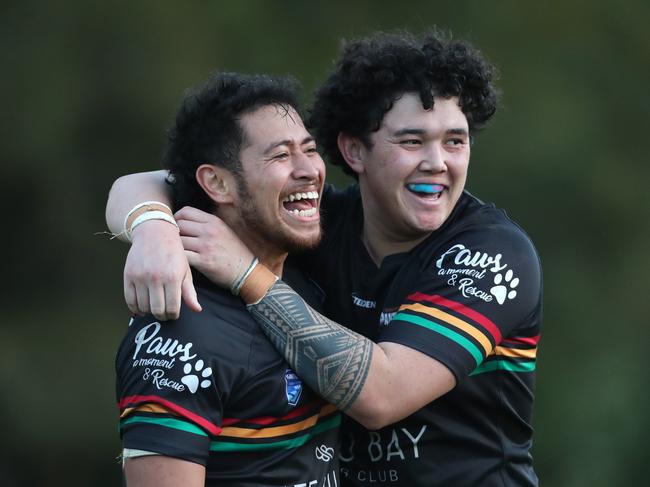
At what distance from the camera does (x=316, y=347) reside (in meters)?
3.74

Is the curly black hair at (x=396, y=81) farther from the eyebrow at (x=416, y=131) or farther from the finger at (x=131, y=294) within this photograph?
the finger at (x=131, y=294)

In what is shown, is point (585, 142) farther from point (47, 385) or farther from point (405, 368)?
point (405, 368)

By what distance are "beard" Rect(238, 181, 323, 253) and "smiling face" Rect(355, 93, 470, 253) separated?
400mm

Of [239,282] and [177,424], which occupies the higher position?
[239,282]

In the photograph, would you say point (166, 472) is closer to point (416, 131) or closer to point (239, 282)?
point (239, 282)

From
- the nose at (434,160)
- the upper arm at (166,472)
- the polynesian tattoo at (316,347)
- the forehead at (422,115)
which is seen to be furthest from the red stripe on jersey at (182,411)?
the forehead at (422,115)

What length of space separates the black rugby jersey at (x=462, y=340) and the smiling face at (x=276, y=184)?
1.31ft

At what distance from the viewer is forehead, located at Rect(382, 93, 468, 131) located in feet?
13.9

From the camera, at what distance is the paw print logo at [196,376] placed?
3518 millimetres

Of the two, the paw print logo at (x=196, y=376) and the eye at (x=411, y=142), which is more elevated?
the eye at (x=411, y=142)

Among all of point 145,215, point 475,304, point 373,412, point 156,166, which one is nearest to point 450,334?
point 475,304

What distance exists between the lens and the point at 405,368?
377 centimetres

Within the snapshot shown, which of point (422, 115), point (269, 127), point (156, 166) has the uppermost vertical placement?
point (422, 115)

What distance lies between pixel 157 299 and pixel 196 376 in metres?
0.27
